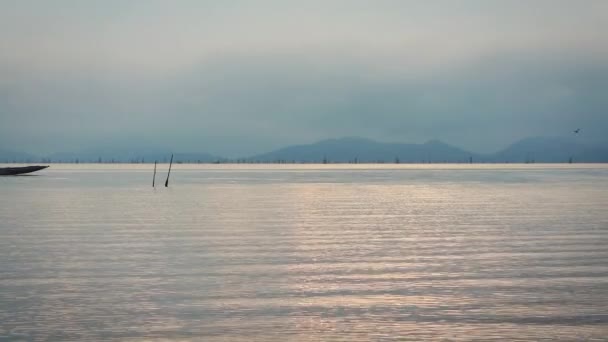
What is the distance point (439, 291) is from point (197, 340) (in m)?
5.88

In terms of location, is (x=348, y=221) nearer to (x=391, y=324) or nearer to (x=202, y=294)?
(x=202, y=294)

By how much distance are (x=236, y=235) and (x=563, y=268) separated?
12278 mm

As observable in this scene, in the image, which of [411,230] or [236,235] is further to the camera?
[411,230]

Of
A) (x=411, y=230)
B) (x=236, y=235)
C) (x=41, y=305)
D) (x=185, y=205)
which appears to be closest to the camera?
(x=41, y=305)

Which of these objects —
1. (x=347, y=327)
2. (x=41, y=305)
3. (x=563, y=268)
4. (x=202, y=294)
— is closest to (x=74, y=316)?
(x=41, y=305)

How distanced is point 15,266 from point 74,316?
695 centimetres

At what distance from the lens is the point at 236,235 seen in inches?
1033

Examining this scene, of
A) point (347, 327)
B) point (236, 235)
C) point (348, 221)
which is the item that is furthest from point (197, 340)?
point (348, 221)

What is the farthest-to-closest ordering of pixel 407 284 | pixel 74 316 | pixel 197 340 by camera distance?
pixel 407 284
pixel 74 316
pixel 197 340

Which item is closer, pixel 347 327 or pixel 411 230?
pixel 347 327

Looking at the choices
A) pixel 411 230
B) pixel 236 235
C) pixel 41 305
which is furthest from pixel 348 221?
pixel 41 305

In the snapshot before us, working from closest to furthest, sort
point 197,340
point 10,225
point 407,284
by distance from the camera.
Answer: point 197,340 < point 407,284 < point 10,225

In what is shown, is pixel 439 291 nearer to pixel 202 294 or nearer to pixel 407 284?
pixel 407 284

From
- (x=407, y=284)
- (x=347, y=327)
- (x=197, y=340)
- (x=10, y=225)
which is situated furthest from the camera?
(x=10, y=225)
